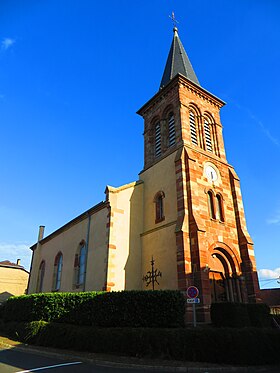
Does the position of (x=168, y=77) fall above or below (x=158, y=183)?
above

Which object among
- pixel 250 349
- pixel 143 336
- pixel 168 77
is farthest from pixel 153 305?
A: pixel 168 77

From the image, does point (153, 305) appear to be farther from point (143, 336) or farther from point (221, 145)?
point (221, 145)

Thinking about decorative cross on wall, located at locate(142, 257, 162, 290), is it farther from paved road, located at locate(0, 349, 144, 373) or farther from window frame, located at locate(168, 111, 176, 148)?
window frame, located at locate(168, 111, 176, 148)

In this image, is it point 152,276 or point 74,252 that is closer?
point 152,276

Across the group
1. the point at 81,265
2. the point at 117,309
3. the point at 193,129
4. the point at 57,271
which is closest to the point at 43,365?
the point at 117,309

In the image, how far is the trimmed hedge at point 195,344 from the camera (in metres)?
9.02

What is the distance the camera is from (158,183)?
18.8 metres

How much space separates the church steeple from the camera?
2309cm

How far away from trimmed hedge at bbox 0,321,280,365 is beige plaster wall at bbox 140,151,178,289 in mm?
5039

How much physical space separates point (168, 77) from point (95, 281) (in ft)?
54.9

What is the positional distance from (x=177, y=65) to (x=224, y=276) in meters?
17.3

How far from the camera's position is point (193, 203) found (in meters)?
15.9

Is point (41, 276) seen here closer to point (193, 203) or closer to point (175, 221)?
point (175, 221)

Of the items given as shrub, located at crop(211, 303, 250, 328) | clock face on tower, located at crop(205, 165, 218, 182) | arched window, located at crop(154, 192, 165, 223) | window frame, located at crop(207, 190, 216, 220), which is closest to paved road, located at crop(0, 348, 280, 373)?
shrub, located at crop(211, 303, 250, 328)
